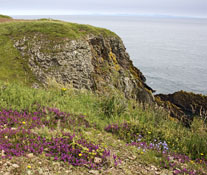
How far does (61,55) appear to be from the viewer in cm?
2247

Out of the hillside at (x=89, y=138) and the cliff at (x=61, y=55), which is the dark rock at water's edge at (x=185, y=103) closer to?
the cliff at (x=61, y=55)

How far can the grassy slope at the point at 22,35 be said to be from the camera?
19547 mm

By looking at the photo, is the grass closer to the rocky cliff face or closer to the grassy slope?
the rocky cliff face

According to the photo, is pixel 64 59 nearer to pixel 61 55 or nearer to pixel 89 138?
pixel 61 55

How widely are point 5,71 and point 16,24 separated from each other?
1126 centimetres

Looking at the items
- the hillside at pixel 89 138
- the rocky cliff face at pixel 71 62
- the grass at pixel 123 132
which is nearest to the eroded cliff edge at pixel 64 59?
the rocky cliff face at pixel 71 62

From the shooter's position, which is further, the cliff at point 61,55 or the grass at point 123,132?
the cliff at point 61,55

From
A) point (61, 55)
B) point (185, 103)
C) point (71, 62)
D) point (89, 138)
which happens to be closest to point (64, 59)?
point (61, 55)

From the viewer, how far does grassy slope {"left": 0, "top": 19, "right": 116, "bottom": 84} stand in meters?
19.5

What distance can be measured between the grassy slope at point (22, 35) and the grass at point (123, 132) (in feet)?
34.0

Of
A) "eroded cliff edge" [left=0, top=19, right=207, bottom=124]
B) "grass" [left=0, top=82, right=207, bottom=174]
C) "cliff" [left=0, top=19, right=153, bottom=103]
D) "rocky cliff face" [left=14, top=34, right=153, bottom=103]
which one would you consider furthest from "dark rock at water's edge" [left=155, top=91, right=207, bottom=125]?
"grass" [left=0, top=82, right=207, bottom=174]

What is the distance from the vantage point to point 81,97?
10.6 metres

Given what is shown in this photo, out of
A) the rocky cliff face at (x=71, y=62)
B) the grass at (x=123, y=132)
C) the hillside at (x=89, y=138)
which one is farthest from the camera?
the rocky cliff face at (x=71, y=62)

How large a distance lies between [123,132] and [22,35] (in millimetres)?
21313
